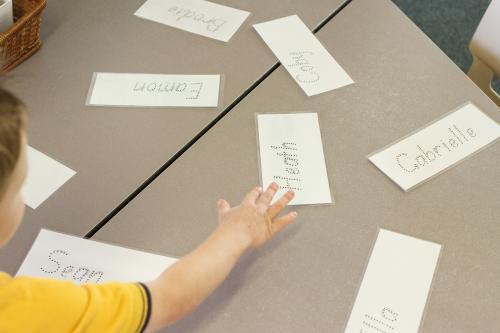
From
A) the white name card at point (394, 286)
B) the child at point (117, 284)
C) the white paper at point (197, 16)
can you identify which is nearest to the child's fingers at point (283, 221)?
the child at point (117, 284)

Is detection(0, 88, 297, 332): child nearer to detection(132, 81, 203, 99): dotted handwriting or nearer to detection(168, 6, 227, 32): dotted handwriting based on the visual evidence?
detection(132, 81, 203, 99): dotted handwriting

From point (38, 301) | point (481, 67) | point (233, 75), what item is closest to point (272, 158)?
point (233, 75)

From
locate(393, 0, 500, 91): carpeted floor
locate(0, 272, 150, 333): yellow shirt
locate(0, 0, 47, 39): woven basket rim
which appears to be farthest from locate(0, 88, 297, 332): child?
locate(393, 0, 500, 91): carpeted floor

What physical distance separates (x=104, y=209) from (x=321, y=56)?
0.58 meters

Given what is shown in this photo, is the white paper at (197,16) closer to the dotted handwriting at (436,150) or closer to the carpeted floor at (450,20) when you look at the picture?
the dotted handwriting at (436,150)

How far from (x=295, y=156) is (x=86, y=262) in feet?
1.41

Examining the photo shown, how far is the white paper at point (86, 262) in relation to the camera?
3.00ft

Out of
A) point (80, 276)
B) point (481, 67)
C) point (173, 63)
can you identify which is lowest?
point (481, 67)

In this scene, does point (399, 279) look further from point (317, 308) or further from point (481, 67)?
point (481, 67)

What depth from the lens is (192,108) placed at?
1144mm

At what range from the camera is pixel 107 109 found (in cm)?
115

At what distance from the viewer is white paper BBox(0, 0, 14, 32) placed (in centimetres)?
113

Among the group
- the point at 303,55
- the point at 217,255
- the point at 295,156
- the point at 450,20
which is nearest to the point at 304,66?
the point at 303,55

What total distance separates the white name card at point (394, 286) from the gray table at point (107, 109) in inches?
17.1
